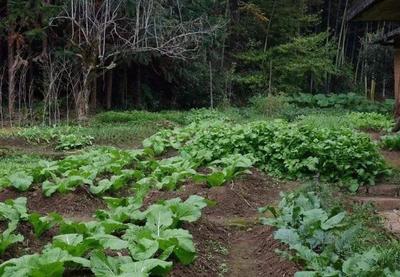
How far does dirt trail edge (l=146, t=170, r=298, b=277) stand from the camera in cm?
399

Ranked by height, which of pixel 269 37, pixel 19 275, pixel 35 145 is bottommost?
pixel 35 145

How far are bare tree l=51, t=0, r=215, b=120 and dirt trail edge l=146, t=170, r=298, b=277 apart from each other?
10430mm

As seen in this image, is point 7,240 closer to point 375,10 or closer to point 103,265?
point 103,265

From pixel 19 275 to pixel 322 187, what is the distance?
3749 mm

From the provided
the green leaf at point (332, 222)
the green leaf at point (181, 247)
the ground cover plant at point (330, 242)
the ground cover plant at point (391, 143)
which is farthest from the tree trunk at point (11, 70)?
the green leaf at point (332, 222)

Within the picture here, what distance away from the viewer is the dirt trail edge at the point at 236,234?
3.99 meters

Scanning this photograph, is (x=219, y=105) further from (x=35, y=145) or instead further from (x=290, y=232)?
(x=290, y=232)

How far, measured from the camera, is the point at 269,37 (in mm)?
26250

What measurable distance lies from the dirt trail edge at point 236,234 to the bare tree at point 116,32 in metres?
10.4

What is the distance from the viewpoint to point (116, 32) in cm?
1709

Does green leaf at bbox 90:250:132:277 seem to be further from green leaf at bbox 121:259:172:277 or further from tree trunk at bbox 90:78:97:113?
tree trunk at bbox 90:78:97:113

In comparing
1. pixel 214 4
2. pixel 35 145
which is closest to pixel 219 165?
pixel 35 145

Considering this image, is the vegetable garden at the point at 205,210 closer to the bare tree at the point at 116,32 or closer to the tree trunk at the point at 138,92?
the bare tree at the point at 116,32

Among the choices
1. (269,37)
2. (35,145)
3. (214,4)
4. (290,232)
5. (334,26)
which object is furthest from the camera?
(334,26)
